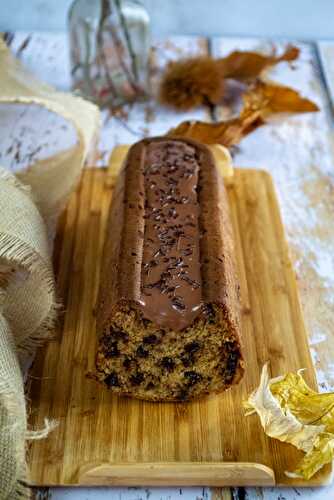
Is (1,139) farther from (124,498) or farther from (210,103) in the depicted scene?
(124,498)

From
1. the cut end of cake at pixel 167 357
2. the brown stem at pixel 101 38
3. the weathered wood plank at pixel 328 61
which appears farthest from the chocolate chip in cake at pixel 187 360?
the weathered wood plank at pixel 328 61

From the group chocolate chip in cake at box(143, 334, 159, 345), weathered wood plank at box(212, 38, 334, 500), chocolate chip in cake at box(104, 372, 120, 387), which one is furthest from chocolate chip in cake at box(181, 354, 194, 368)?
weathered wood plank at box(212, 38, 334, 500)

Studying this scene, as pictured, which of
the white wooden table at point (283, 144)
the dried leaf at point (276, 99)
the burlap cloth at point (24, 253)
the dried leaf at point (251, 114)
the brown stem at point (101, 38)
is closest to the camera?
the burlap cloth at point (24, 253)

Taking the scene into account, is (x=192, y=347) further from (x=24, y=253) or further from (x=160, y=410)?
(x=24, y=253)

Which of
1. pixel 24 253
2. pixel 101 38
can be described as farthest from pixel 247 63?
pixel 24 253

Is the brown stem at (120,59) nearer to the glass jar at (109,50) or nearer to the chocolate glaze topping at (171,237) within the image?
the glass jar at (109,50)

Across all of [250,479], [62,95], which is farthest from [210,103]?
[250,479]
